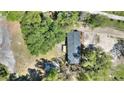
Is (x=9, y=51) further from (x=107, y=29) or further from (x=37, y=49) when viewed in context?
(x=107, y=29)

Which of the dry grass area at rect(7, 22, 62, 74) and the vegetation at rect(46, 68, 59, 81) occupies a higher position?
the dry grass area at rect(7, 22, 62, 74)

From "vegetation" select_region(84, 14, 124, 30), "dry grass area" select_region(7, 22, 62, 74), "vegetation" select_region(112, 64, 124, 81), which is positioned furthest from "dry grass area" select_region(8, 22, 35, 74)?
"vegetation" select_region(112, 64, 124, 81)

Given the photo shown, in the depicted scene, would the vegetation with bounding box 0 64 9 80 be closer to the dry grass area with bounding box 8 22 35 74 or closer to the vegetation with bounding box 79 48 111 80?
the dry grass area with bounding box 8 22 35 74

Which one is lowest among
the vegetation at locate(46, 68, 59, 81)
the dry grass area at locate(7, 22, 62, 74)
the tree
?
the vegetation at locate(46, 68, 59, 81)

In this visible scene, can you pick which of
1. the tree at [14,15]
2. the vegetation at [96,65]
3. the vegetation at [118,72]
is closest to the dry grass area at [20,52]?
the tree at [14,15]

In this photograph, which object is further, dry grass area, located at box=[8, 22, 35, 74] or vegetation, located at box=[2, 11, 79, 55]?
dry grass area, located at box=[8, 22, 35, 74]

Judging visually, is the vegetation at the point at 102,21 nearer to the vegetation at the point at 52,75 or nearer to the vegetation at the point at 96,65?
the vegetation at the point at 96,65

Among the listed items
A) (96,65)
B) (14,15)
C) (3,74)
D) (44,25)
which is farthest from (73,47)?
(3,74)
